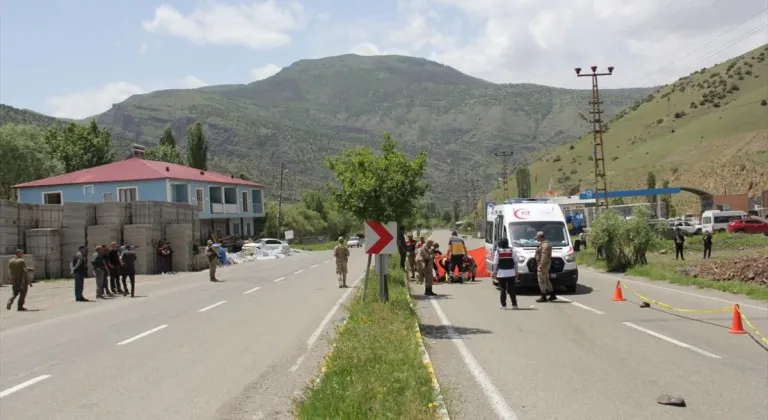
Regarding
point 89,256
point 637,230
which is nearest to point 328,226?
point 89,256

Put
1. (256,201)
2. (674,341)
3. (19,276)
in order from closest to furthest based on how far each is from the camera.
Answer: (674,341) → (19,276) → (256,201)

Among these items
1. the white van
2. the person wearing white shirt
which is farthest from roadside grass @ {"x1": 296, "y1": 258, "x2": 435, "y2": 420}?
the white van

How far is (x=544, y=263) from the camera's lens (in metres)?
18.5

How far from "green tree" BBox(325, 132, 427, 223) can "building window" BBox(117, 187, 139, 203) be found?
153 feet

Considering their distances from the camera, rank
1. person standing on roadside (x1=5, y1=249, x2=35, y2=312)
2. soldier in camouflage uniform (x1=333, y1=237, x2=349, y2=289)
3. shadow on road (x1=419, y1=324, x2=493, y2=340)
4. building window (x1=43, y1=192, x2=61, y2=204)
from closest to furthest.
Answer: shadow on road (x1=419, y1=324, x2=493, y2=340) < person standing on roadside (x1=5, y1=249, x2=35, y2=312) < soldier in camouflage uniform (x1=333, y1=237, x2=349, y2=289) < building window (x1=43, y1=192, x2=61, y2=204)

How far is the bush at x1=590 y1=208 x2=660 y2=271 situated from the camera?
1148 inches

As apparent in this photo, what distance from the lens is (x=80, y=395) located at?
9.05 m

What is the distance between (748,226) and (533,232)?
35685 mm

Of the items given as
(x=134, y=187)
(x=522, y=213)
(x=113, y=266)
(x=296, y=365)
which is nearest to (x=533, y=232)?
(x=522, y=213)

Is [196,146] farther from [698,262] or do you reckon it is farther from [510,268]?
[510,268]

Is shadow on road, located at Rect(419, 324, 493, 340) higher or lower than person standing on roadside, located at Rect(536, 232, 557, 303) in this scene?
lower

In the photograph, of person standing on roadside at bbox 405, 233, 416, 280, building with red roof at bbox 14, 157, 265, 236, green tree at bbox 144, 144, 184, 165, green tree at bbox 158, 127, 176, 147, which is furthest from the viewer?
green tree at bbox 158, 127, 176, 147

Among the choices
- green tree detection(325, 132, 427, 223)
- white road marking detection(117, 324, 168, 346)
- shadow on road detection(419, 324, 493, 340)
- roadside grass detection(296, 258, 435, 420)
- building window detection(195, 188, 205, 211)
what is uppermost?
building window detection(195, 188, 205, 211)

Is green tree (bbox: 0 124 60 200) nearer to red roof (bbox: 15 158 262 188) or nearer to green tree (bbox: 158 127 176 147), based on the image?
red roof (bbox: 15 158 262 188)
